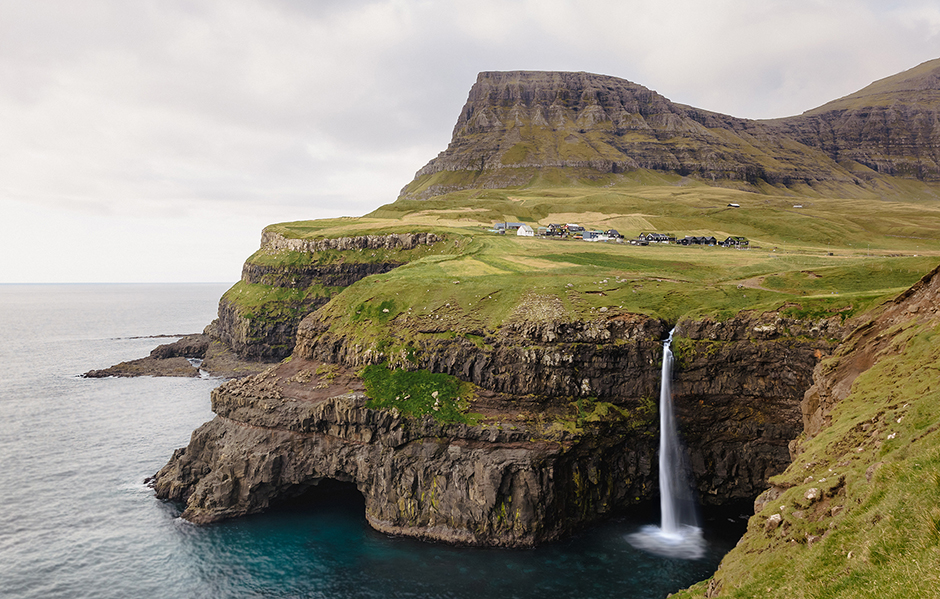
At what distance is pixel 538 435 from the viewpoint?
50.1 meters

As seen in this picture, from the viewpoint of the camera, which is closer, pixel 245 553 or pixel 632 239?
pixel 245 553

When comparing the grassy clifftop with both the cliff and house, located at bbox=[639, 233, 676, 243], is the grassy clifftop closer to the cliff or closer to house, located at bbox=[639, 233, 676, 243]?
house, located at bbox=[639, 233, 676, 243]

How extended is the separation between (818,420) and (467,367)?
32481mm

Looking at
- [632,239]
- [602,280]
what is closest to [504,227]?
[632,239]

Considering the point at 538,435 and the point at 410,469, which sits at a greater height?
the point at 538,435

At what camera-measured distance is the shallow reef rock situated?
4906 centimetres

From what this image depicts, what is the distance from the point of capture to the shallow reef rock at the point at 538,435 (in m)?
49.1

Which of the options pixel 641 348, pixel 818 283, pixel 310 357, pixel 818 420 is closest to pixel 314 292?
pixel 310 357

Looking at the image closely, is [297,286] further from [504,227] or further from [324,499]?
[324,499]

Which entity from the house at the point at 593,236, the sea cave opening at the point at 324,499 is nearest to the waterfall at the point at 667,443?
the sea cave opening at the point at 324,499

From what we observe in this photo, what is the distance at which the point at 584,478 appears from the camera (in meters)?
51.0

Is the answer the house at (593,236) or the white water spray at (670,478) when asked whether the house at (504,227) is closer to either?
the house at (593,236)

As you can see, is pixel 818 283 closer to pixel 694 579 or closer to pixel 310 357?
pixel 694 579

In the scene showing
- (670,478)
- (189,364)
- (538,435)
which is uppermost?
(538,435)
